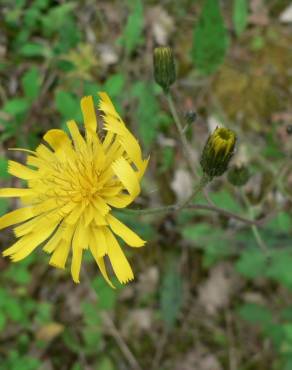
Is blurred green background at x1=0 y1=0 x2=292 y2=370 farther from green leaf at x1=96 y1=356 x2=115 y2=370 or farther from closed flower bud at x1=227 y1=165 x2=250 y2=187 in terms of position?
closed flower bud at x1=227 y1=165 x2=250 y2=187

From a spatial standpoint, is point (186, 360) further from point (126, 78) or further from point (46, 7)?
point (46, 7)

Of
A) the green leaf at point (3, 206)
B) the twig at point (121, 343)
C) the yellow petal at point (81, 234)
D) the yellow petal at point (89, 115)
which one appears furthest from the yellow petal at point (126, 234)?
the twig at point (121, 343)


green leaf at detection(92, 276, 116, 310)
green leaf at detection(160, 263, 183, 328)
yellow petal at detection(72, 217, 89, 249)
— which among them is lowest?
green leaf at detection(160, 263, 183, 328)

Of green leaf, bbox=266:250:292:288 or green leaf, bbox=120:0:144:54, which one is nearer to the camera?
green leaf, bbox=266:250:292:288

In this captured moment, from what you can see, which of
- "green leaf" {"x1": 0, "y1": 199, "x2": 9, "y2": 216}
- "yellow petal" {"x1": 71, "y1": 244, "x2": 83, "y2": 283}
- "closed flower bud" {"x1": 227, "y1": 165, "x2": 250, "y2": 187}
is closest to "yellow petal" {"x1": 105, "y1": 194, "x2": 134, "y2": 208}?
"yellow petal" {"x1": 71, "y1": 244, "x2": 83, "y2": 283}

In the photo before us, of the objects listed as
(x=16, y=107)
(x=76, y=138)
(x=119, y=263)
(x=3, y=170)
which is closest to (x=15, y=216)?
(x=3, y=170)

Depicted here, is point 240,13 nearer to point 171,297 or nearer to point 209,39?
point 209,39

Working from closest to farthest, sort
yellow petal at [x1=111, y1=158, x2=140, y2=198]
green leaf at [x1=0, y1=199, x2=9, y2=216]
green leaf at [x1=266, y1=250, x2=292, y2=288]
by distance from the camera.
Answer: yellow petal at [x1=111, y1=158, x2=140, y2=198]
green leaf at [x1=0, y1=199, x2=9, y2=216]
green leaf at [x1=266, y1=250, x2=292, y2=288]

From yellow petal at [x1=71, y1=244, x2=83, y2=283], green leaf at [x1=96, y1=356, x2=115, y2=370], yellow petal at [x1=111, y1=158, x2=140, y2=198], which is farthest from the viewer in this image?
green leaf at [x1=96, y1=356, x2=115, y2=370]
